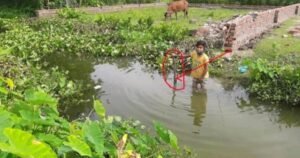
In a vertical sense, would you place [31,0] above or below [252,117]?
above

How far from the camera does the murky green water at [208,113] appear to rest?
6348 mm

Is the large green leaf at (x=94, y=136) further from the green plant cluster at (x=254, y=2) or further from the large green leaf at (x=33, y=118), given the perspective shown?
the green plant cluster at (x=254, y=2)

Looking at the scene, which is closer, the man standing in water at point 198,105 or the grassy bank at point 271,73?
the man standing in water at point 198,105

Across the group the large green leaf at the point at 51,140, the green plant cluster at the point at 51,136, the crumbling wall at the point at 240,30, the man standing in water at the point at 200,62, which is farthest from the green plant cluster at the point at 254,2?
the large green leaf at the point at 51,140

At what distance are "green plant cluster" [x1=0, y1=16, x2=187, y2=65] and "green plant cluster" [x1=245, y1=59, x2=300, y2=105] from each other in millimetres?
3553

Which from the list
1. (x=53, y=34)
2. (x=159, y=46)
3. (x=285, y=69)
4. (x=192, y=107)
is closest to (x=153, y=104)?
(x=192, y=107)

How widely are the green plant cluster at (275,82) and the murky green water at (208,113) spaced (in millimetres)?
227

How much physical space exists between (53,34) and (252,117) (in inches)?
334

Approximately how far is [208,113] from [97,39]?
657 cm

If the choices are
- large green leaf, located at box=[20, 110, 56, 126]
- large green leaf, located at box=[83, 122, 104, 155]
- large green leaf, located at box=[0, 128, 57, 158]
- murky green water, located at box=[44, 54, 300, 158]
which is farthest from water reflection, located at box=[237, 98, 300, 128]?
large green leaf, located at box=[0, 128, 57, 158]

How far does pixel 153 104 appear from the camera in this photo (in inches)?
316

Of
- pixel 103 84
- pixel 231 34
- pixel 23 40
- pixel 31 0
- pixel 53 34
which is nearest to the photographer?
pixel 103 84

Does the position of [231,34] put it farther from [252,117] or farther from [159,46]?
[252,117]

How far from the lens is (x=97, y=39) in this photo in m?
13.3
